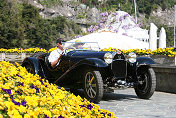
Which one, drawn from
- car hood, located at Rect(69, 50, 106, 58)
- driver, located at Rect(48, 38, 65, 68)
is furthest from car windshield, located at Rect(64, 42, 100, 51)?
car hood, located at Rect(69, 50, 106, 58)

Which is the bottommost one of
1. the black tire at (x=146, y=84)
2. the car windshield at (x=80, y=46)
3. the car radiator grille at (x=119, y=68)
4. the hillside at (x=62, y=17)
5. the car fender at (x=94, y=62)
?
the black tire at (x=146, y=84)

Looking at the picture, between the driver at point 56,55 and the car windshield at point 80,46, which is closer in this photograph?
the driver at point 56,55

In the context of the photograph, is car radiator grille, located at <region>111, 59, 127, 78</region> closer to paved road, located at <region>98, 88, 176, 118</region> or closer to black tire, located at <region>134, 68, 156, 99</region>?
black tire, located at <region>134, 68, 156, 99</region>

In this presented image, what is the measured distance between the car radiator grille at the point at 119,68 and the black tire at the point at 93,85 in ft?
1.64

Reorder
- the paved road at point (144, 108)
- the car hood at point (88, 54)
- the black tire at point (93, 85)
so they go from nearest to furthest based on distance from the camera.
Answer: the paved road at point (144, 108)
the black tire at point (93, 85)
the car hood at point (88, 54)

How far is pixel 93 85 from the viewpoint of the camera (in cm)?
688

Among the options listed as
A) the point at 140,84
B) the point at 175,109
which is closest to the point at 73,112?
the point at 175,109

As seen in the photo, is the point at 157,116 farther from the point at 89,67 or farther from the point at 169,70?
the point at 169,70

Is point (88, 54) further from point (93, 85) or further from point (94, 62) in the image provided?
point (93, 85)

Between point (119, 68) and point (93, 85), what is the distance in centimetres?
80

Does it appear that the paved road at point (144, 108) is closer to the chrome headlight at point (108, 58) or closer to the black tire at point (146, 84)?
the black tire at point (146, 84)

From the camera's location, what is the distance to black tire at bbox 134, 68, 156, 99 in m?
7.39

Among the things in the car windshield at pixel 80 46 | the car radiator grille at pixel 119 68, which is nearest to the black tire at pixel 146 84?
the car radiator grille at pixel 119 68

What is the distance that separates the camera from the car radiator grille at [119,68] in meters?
7.06
